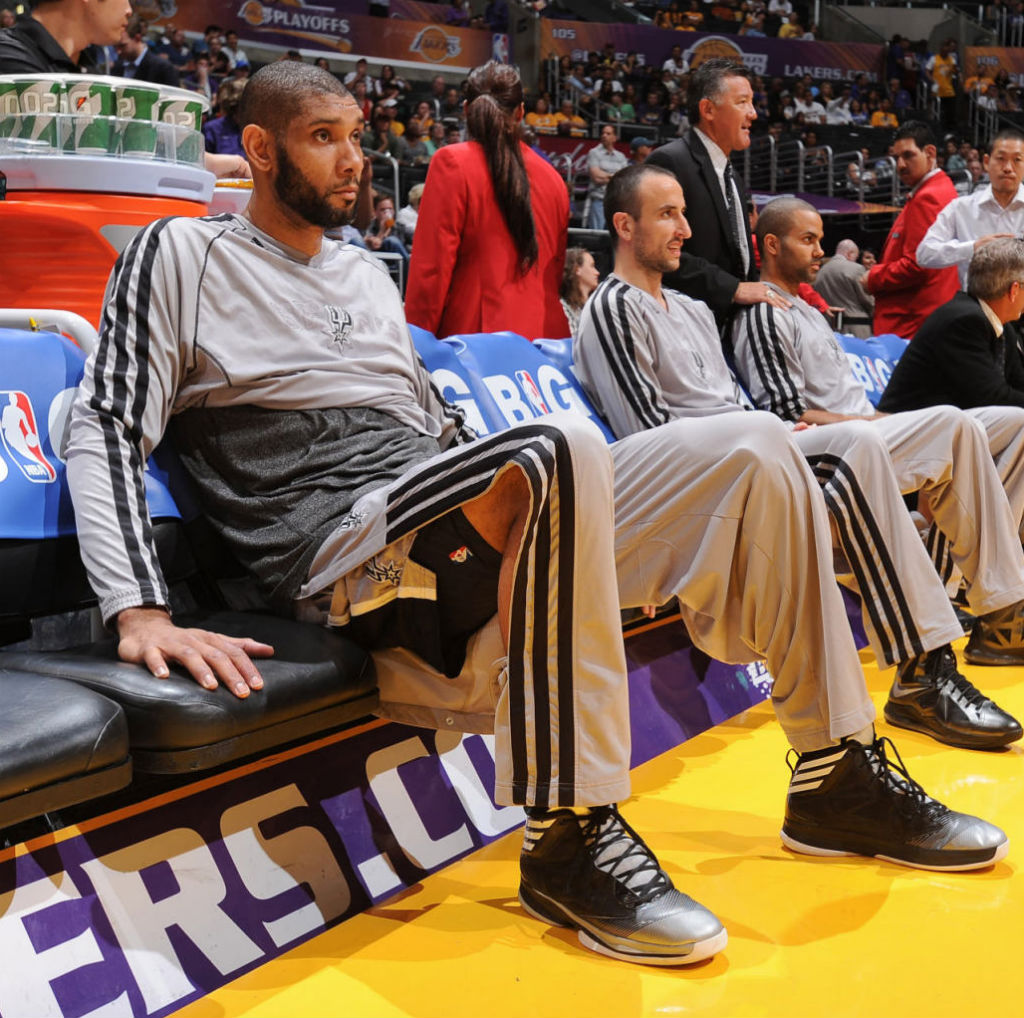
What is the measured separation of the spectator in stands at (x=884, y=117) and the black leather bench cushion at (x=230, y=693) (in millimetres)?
19100

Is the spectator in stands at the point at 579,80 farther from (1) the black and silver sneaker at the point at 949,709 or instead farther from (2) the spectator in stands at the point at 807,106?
(1) the black and silver sneaker at the point at 949,709

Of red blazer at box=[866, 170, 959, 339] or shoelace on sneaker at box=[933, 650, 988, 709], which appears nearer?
shoelace on sneaker at box=[933, 650, 988, 709]

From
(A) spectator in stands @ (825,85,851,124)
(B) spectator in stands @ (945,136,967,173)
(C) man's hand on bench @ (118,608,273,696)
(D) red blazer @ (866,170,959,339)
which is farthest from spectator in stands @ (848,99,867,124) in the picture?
(C) man's hand on bench @ (118,608,273,696)

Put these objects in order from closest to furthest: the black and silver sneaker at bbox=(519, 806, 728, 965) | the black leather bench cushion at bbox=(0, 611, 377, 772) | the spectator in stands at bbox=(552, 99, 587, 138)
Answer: the black leather bench cushion at bbox=(0, 611, 377, 772) → the black and silver sneaker at bbox=(519, 806, 728, 965) → the spectator in stands at bbox=(552, 99, 587, 138)

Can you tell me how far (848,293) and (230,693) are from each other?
8.20 meters

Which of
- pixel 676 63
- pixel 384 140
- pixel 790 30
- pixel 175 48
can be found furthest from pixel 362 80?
pixel 790 30

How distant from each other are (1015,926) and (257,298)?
4.92 ft

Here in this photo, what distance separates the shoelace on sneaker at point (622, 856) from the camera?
1.61m

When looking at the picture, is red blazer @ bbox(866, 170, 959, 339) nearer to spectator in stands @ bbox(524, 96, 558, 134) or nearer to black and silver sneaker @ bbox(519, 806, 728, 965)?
black and silver sneaker @ bbox(519, 806, 728, 965)

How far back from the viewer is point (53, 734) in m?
1.32

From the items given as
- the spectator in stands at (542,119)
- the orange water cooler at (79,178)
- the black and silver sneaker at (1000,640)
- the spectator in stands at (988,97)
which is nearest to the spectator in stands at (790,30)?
the spectator in stands at (988,97)

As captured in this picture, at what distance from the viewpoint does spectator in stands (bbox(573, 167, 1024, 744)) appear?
2254mm

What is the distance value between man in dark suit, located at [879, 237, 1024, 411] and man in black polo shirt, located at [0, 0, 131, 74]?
2.63 m

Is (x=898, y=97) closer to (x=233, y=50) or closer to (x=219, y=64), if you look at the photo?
(x=233, y=50)
